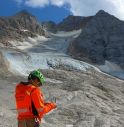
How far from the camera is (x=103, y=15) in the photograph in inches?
4099

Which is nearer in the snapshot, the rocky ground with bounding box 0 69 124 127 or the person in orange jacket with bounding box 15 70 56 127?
the person in orange jacket with bounding box 15 70 56 127

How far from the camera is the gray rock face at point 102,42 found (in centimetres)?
7912

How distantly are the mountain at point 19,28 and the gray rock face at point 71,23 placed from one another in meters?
18.8

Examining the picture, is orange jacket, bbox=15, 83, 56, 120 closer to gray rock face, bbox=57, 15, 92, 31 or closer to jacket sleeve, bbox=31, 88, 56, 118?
jacket sleeve, bbox=31, 88, 56, 118

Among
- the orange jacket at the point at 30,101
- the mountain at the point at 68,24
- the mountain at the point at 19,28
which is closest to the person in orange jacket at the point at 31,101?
the orange jacket at the point at 30,101

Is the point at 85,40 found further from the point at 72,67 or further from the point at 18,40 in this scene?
the point at 72,67

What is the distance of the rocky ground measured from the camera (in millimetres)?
23391

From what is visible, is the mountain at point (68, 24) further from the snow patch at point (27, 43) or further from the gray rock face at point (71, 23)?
the snow patch at point (27, 43)

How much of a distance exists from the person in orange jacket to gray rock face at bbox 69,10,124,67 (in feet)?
217

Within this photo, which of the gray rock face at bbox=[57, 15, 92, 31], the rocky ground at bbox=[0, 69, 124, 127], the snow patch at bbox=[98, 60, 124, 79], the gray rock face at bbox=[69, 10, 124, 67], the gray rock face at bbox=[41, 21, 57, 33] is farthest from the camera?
the gray rock face at bbox=[41, 21, 57, 33]

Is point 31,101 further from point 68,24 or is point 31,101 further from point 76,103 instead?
point 68,24

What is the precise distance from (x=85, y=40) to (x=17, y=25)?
2575 centimetres

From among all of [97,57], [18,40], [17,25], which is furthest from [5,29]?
[97,57]

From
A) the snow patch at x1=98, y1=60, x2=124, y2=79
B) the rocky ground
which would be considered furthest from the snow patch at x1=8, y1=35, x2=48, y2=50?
the rocky ground
